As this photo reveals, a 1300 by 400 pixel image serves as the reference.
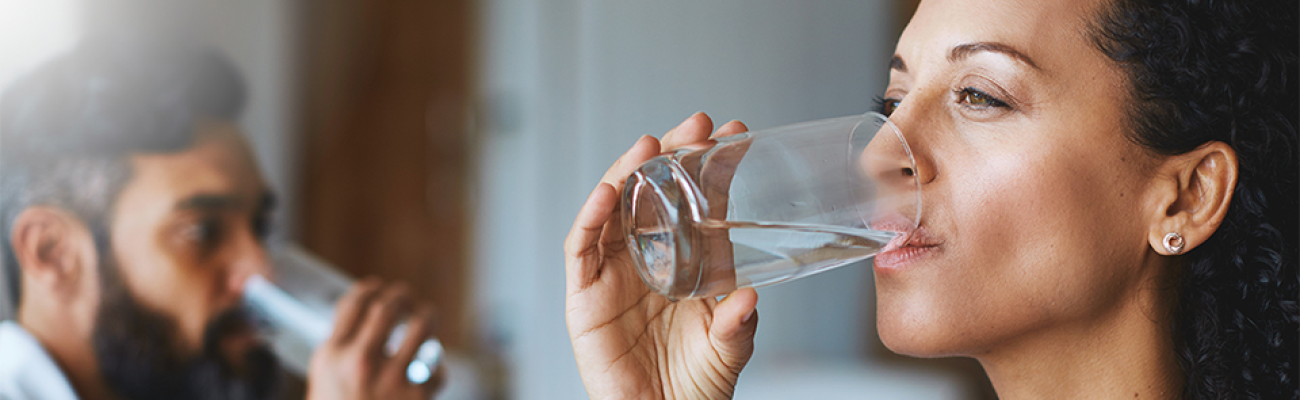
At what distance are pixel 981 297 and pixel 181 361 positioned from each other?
855 millimetres

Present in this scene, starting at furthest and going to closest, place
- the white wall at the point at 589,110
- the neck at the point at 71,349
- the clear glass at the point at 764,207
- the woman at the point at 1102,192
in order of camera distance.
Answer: the white wall at the point at 589,110
the neck at the point at 71,349
the woman at the point at 1102,192
the clear glass at the point at 764,207

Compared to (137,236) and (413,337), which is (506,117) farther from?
(137,236)

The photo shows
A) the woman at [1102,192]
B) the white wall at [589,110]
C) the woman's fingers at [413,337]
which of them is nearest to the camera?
the woman at [1102,192]

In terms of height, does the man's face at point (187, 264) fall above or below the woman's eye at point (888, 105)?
below

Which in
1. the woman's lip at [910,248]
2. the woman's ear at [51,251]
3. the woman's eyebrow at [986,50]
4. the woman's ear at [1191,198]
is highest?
the woman's eyebrow at [986,50]

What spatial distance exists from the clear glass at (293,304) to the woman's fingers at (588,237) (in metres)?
0.36

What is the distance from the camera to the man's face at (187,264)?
0.93 metres

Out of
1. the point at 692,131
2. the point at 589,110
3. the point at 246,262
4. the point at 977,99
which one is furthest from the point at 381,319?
the point at 589,110

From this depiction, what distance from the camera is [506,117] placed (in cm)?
193

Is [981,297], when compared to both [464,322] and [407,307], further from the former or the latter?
[464,322]

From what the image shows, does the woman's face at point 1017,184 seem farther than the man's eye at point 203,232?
No

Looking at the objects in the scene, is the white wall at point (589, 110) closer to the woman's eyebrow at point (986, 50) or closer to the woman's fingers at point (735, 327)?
the woman's fingers at point (735, 327)

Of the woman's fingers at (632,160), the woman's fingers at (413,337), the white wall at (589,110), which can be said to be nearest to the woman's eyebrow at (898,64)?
the woman's fingers at (632,160)

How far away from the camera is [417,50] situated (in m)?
1.52
